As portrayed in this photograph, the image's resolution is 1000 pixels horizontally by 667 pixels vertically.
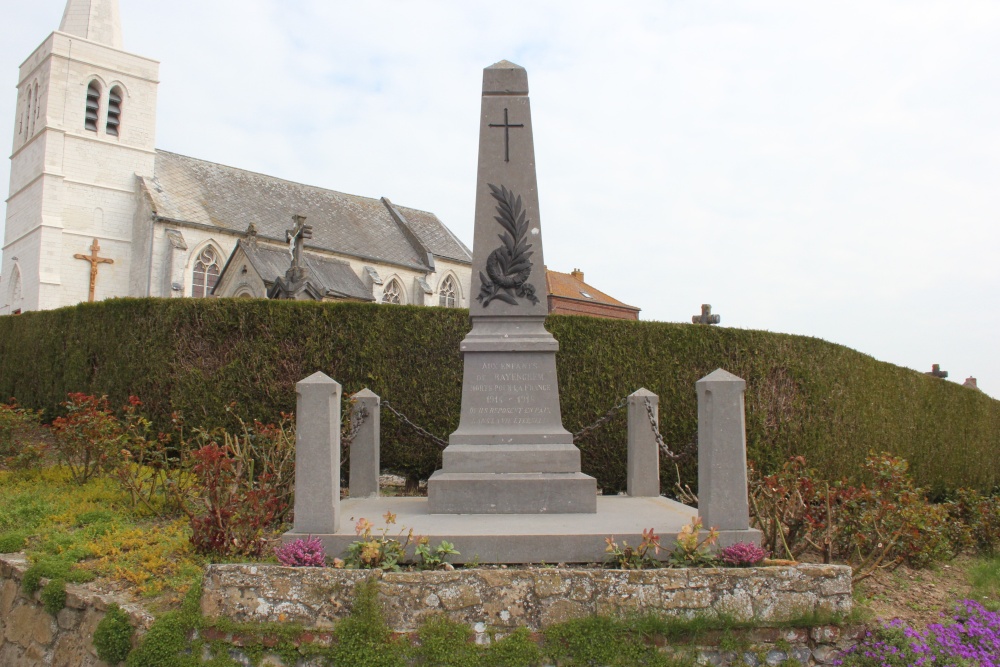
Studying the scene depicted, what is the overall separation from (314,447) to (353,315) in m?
4.90

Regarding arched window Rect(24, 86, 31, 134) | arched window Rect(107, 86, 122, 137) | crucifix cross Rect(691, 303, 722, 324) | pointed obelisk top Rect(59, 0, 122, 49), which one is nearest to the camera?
crucifix cross Rect(691, 303, 722, 324)

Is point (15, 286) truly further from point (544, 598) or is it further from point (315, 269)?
point (544, 598)

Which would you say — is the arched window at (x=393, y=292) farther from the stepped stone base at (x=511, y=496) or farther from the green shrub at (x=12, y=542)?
the stepped stone base at (x=511, y=496)

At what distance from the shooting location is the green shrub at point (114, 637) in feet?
A: 13.2

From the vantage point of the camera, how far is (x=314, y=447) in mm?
4496

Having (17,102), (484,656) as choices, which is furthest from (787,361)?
(17,102)

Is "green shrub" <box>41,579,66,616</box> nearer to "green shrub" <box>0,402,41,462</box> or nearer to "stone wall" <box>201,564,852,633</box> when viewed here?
"stone wall" <box>201,564,852,633</box>

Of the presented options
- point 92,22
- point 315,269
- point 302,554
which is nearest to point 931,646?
point 302,554

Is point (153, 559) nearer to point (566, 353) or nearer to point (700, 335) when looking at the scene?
point (566, 353)

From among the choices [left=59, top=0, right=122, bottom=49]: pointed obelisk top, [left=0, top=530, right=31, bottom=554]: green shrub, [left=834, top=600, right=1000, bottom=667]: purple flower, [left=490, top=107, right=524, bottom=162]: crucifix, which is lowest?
[left=834, top=600, right=1000, bottom=667]: purple flower

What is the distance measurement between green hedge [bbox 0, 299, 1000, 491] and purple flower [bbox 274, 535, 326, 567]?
471 centimetres

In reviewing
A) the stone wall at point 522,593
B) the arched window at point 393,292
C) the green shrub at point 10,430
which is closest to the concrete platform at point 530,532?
the stone wall at point 522,593

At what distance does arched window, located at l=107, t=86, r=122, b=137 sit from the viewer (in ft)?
95.6

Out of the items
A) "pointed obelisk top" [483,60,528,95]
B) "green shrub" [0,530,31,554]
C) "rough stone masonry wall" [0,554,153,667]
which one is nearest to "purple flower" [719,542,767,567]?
"rough stone masonry wall" [0,554,153,667]
